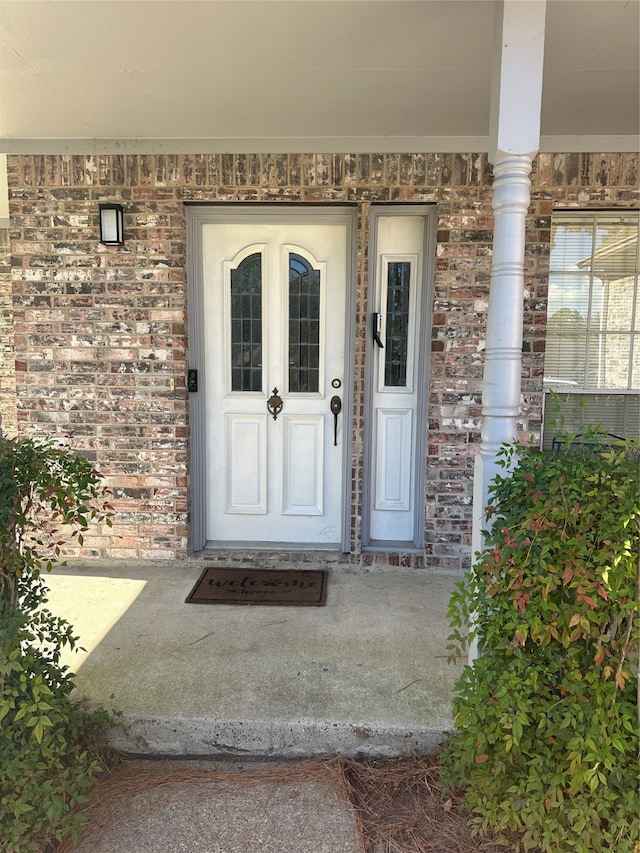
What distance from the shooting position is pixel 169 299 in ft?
11.4

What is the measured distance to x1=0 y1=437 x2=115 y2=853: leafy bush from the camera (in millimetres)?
1611

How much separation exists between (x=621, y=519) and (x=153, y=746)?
1864mm

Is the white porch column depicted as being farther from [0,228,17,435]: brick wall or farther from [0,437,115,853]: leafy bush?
[0,228,17,435]: brick wall

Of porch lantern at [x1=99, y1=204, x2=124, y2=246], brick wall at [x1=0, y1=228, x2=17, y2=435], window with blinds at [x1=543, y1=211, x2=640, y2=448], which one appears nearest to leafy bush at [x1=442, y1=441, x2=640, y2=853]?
window with blinds at [x1=543, y1=211, x2=640, y2=448]

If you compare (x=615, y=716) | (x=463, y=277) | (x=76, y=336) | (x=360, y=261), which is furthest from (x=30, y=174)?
(x=615, y=716)

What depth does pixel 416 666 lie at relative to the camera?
249 cm

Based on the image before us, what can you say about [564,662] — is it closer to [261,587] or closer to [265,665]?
[265,665]

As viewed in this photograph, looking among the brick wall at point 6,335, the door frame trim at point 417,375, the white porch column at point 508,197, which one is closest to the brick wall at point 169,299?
the door frame trim at point 417,375

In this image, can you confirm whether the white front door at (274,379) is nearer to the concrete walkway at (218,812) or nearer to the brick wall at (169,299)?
the brick wall at (169,299)

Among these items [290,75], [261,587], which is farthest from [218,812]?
[290,75]

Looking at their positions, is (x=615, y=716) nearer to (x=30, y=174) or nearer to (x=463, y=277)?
(x=463, y=277)

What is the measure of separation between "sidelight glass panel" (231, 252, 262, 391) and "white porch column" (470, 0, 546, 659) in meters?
1.89

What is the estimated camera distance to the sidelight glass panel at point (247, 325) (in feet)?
11.8

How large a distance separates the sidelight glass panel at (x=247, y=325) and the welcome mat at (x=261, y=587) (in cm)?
119
